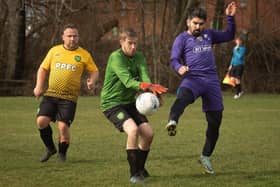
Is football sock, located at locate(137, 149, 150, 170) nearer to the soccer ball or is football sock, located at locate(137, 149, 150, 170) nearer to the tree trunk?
the soccer ball

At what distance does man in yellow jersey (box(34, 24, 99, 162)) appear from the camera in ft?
29.9

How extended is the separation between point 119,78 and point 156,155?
257 centimetres

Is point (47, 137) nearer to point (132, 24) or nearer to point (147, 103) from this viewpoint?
point (147, 103)

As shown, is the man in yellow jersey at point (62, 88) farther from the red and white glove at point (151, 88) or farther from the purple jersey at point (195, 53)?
the red and white glove at point (151, 88)

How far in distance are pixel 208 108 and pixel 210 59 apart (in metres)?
0.59

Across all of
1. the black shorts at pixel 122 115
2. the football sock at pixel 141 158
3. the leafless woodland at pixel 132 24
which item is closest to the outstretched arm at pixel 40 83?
the black shorts at pixel 122 115

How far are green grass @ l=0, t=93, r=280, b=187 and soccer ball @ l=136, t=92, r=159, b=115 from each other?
2.66 ft

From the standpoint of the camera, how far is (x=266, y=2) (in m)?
30.2

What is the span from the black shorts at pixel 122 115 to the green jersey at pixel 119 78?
54 mm

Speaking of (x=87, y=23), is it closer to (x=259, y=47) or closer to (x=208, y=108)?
(x=259, y=47)

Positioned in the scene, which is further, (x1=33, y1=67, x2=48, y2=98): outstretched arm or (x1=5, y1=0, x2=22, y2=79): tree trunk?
(x1=5, y1=0, x2=22, y2=79): tree trunk

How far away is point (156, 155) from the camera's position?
9750mm

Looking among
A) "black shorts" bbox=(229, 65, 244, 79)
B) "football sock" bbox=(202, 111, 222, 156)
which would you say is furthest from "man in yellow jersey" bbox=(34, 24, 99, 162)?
"black shorts" bbox=(229, 65, 244, 79)

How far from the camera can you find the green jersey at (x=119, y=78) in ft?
24.5
